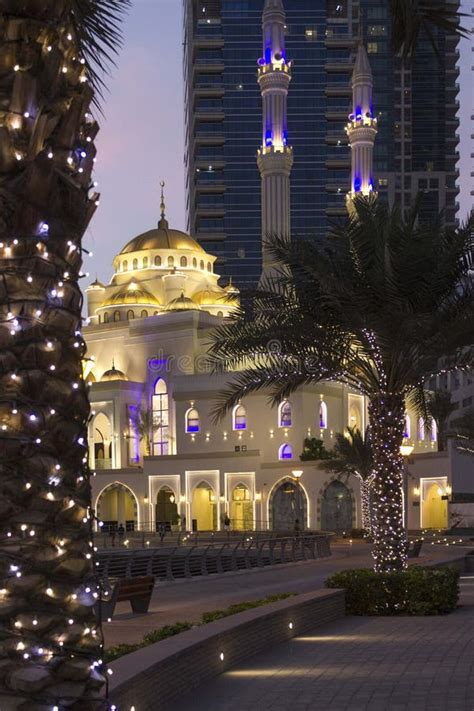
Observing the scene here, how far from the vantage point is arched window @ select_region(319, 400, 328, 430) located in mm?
64062

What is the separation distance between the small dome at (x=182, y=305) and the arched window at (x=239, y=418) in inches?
404

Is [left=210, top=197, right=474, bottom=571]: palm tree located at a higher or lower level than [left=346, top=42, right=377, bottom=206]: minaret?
lower

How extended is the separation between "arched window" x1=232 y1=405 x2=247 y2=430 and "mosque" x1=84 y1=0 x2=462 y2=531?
0.24 feet

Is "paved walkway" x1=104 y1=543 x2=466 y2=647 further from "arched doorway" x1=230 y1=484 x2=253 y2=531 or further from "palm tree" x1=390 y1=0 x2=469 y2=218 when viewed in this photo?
"arched doorway" x1=230 y1=484 x2=253 y2=531

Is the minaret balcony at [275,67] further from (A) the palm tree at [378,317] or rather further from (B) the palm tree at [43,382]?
(B) the palm tree at [43,382]

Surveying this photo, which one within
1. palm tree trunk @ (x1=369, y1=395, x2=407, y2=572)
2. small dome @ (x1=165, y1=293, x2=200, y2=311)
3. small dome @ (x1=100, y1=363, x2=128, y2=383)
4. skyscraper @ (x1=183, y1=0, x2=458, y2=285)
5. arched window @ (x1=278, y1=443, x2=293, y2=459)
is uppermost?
skyscraper @ (x1=183, y1=0, x2=458, y2=285)

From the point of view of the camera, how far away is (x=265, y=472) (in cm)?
6072

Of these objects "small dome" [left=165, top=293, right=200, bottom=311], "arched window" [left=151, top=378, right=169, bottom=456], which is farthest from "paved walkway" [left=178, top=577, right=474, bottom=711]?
"small dome" [left=165, top=293, right=200, bottom=311]

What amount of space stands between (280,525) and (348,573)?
41.7 m

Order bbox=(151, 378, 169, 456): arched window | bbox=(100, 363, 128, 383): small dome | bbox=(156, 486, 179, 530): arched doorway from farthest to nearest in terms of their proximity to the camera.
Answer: bbox=(100, 363, 128, 383): small dome, bbox=(151, 378, 169, 456): arched window, bbox=(156, 486, 179, 530): arched doorway

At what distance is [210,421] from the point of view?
64.2 metres

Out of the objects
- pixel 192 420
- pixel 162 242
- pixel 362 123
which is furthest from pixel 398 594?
pixel 162 242

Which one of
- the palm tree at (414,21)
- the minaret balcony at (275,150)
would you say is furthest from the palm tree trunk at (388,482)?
the minaret balcony at (275,150)

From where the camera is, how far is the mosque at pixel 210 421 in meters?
60.1
